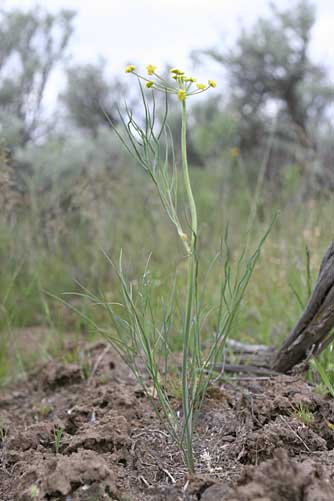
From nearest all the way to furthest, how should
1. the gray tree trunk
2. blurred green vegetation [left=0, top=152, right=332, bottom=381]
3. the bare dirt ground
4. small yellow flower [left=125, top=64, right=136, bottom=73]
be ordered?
1. the bare dirt ground
2. small yellow flower [left=125, top=64, right=136, bottom=73]
3. the gray tree trunk
4. blurred green vegetation [left=0, top=152, right=332, bottom=381]

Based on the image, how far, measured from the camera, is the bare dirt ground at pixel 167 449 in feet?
3.82

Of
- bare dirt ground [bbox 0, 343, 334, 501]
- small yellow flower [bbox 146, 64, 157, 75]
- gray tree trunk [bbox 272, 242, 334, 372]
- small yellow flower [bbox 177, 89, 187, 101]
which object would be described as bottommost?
bare dirt ground [bbox 0, 343, 334, 501]

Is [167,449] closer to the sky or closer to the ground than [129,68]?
closer to the ground

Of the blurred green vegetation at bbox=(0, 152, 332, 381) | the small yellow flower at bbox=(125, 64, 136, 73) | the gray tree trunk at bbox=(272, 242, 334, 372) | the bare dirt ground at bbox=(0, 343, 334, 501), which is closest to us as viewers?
the bare dirt ground at bbox=(0, 343, 334, 501)

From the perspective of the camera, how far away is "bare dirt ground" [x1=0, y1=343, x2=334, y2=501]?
1.17 meters

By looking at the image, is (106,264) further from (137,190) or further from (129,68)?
(129,68)

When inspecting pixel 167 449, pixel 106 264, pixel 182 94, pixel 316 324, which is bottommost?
pixel 167 449

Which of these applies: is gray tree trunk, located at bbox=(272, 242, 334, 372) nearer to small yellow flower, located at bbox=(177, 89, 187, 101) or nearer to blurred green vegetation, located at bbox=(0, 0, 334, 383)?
blurred green vegetation, located at bbox=(0, 0, 334, 383)

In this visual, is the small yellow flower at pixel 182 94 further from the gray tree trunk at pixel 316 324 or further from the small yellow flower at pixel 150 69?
the gray tree trunk at pixel 316 324

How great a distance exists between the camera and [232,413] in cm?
171

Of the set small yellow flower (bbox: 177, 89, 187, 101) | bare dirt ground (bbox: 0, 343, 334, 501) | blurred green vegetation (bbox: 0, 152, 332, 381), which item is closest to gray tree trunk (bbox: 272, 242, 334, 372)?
bare dirt ground (bbox: 0, 343, 334, 501)

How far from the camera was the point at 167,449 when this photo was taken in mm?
1545

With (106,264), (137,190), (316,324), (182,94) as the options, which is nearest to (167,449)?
(316,324)

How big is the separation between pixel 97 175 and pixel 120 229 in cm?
76
